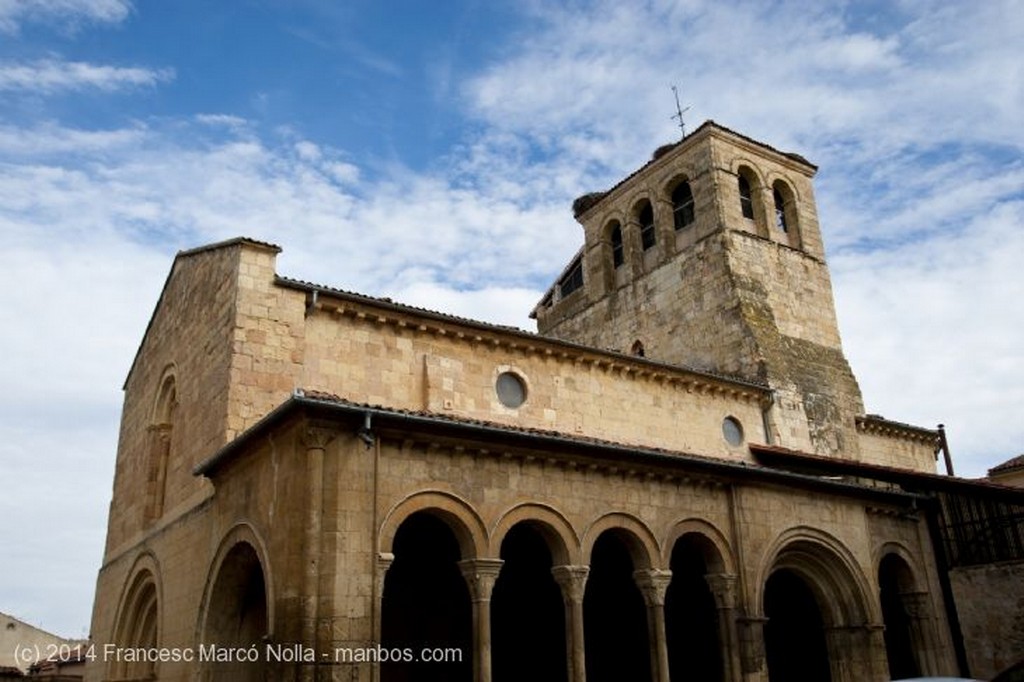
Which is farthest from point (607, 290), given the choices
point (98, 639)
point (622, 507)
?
point (98, 639)

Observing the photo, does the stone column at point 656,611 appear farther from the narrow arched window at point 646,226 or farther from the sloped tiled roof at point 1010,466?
the sloped tiled roof at point 1010,466

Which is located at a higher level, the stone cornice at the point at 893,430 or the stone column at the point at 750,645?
the stone cornice at the point at 893,430

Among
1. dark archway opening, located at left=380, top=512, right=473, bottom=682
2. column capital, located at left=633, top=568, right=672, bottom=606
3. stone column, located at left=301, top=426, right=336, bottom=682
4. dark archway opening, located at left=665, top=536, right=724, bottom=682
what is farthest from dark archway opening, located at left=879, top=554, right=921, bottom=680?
stone column, located at left=301, top=426, right=336, bottom=682

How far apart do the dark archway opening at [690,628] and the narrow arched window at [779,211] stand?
1197 centimetres

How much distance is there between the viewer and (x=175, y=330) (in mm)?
15305

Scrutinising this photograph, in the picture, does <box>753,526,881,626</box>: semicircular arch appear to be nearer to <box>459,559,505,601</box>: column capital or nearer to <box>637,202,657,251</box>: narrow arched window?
<box>459,559,505,601</box>: column capital

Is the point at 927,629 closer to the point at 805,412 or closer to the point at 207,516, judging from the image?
the point at 805,412

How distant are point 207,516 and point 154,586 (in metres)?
3.32

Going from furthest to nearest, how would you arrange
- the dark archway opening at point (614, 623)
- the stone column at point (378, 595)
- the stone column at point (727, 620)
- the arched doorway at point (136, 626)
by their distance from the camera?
1. the arched doorway at point (136, 626)
2. the dark archway opening at point (614, 623)
3. the stone column at point (727, 620)
4. the stone column at point (378, 595)

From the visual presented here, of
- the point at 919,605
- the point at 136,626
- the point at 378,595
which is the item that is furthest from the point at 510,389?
the point at 919,605

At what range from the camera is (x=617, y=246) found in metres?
25.0

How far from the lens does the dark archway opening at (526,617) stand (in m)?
13.7

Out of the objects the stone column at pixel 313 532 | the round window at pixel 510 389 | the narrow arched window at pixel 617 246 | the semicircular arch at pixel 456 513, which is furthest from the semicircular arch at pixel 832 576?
the narrow arched window at pixel 617 246

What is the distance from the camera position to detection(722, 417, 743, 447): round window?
59.0 feet
